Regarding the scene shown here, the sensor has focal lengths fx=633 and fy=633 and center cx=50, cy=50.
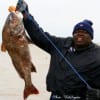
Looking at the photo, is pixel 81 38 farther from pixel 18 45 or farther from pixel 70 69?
pixel 18 45

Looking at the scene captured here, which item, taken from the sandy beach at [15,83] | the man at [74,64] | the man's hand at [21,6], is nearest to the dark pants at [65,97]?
the man at [74,64]

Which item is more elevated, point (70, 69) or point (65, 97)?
point (70, 69)

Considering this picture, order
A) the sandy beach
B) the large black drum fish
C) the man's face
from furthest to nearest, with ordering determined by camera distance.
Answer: the sandy beach, the man's face, the large black drum fish

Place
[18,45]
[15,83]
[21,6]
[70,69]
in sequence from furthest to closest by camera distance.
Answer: [15,83] < [21,6] < [70,69] < [18,45]

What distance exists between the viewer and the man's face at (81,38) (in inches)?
328

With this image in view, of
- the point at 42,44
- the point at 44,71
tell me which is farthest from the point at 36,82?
the point at 42,44

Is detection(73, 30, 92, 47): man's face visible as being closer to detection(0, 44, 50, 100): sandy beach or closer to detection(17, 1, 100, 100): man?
detection(17, 1, 100, 100): man

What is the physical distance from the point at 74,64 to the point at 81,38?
1.16 feet

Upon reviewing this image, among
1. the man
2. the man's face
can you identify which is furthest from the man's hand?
the man's face

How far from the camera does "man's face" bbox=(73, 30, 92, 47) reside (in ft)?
27.3

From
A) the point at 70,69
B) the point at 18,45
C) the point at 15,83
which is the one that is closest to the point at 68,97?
the point at 70,69

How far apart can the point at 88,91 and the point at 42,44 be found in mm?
1128

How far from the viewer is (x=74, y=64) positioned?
27.3 ft

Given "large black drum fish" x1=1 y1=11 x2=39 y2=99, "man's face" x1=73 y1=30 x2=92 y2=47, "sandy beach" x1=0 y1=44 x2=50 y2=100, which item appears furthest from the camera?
"sandy beach" x1=0 y1=44 x2=50 y2=100
